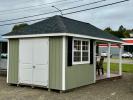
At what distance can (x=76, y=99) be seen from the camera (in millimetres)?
11430

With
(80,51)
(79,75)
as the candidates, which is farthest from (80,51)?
(79,75)

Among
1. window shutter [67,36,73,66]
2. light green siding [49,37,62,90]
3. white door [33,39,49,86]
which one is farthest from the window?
white door [33,39,49,86]

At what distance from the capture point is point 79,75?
1424 cm

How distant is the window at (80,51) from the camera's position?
13993mm

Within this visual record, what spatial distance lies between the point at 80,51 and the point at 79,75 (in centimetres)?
127

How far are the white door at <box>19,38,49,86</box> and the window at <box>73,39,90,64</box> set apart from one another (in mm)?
1490

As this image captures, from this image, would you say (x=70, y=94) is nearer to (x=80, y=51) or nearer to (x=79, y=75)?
(x=79, y=75)

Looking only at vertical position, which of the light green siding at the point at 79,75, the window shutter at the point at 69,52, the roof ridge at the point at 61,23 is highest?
the roof ridge at the point at 61,23

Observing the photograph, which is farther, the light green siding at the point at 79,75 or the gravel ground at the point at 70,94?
the light green siding at the point at 79,75

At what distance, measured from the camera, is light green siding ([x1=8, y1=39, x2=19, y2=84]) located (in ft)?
49.1

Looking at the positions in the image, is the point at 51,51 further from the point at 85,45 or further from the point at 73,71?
the point at 85,45

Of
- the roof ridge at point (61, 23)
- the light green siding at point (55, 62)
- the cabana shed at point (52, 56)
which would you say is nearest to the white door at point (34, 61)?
the cabana shed at point (52, 56)

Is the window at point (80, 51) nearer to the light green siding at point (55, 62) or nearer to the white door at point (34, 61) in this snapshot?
the light green siding at point (55, 62)

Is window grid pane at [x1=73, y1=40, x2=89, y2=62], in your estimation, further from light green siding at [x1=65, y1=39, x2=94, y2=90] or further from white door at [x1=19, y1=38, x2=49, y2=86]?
white door at [x1=19, y1=38, x2=49, y2=86]
